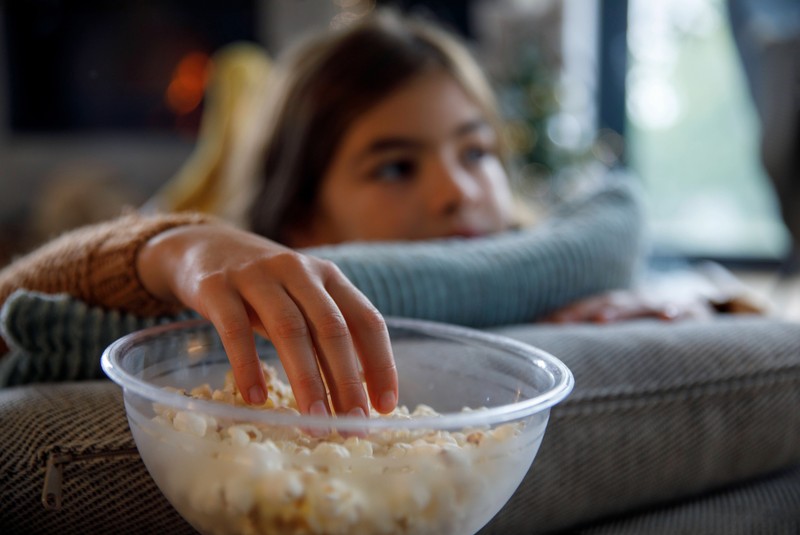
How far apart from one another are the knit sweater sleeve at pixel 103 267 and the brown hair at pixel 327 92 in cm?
78

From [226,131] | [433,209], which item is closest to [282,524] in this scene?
[433,209]

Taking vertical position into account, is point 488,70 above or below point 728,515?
above

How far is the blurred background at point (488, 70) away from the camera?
12.1 ft

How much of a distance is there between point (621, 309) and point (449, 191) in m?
0.43

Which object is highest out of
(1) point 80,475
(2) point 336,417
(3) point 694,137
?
(2) point 336,417

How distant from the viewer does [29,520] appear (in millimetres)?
528

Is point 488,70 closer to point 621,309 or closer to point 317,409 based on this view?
point 621,309

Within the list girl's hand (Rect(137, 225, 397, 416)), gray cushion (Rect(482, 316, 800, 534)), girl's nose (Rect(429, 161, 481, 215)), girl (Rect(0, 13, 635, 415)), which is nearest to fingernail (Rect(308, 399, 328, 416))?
girl's hand (Rect(137, 225, 397, 416))

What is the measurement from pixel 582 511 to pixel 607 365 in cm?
12

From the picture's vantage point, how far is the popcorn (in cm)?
38

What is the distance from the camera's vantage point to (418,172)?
1.38 meters

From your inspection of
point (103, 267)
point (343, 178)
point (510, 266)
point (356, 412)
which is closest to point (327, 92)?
point (343, 178)

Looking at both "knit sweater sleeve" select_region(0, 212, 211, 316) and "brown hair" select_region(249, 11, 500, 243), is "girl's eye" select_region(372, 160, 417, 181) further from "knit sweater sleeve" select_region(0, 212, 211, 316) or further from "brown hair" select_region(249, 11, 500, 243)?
"knit sweater sleeve" select_region(0, 212, 211, 316)

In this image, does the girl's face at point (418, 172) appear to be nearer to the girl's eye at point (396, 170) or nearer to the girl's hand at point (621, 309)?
the girl's eye at point (396, 170)
